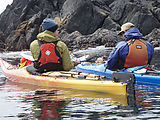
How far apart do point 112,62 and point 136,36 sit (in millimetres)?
950

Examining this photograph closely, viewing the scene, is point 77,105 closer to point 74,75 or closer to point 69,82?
point 69,82

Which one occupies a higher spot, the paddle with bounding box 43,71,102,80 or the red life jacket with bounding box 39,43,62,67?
the red life jacket with bounding box 39,43,62,67

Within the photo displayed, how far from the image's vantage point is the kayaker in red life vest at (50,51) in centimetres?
666

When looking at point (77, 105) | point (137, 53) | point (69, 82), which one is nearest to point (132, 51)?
point (137, 53)

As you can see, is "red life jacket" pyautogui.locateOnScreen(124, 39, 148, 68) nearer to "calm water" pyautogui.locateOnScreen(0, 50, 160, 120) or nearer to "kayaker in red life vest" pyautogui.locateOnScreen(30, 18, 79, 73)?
"calm water" pyautogui.locateOnScreen(0, 50, 160, 120)

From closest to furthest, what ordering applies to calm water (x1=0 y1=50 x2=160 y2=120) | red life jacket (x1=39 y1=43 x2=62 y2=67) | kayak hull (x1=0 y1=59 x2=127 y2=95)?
1. calm water (x1=0 y1=50 x2=160 y2=120)
2. kayak hull (x1=0 y1=59 x2=127 y2=95)
3. red life jacket (x1=39 y1=43 x2=62 y2=67)

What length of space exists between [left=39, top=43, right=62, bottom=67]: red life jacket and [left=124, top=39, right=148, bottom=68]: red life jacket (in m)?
1.88

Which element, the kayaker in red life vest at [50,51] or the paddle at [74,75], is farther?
the kayaker in red life vest at [50,51]

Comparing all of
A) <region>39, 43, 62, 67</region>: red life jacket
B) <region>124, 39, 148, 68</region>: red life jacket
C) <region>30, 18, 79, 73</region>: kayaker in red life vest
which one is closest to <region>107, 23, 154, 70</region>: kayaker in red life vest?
<region>124, 39, 148, 68</region>: red life jacket

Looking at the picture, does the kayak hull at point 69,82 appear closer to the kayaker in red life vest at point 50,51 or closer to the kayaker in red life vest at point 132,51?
the kayaker in red life vest at point 50,51

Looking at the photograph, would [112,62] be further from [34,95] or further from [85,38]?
[85,38]

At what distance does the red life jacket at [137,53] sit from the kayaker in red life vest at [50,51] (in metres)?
1.56

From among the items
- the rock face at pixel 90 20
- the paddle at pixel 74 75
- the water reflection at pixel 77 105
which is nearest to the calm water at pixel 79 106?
the water reflection at pixel 77 105

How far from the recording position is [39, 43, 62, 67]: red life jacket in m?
6.63
